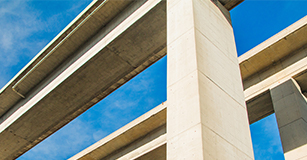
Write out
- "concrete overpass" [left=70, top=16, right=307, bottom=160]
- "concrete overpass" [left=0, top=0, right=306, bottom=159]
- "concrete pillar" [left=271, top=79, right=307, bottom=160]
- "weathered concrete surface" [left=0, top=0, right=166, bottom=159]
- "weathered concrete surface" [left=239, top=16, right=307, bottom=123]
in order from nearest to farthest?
"concrete overpass" [left=0, top=0, right=306, bottom=159] < "concrete pillar" [left=271, top=79, right=307, bottom=160] < "concrete overpass" [left=70, top=16, right=307, bottom=160] < "weathered concrete surface" [left=0, top=0, right=166, bottom=159] < "weathered concrete surface" [left=239, top=16, right=307, bottom=123]

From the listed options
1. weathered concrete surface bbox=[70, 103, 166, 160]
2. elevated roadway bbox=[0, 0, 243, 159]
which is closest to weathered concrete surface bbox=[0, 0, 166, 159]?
elevated roadway bbox=[0, 0, 243, 159]

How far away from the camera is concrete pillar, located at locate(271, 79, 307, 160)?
37.3 ft

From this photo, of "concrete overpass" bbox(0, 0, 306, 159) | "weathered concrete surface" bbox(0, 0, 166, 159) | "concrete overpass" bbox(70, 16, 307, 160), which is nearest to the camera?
"concrete overpass" bbox(0, 0, 306, 159)

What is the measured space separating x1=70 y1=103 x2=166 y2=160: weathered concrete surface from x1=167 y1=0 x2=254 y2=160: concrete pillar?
8436mm

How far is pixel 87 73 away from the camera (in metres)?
14.4

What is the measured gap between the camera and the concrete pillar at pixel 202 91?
596cm

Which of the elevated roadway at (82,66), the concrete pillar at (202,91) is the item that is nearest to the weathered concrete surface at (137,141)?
the elevated roadway at (82,66)

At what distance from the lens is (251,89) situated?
1422 centimetres

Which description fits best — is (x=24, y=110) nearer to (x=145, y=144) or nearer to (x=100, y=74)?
(x=100, y=74)

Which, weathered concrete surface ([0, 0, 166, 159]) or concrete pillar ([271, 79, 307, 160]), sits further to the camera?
weathered concrete surface ([0, 0, 166, 159])

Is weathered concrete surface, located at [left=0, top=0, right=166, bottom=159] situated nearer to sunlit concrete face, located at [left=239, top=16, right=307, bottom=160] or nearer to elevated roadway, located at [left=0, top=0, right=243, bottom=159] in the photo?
elevated roadway, located at [left=0, top=0, right=243, bottom=159]

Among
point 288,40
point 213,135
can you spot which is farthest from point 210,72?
point 288,40

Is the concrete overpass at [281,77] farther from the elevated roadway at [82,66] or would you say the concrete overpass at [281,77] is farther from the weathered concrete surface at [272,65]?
the elevated roadway at [82,66]

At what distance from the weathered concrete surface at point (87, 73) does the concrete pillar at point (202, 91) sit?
3.31 m
